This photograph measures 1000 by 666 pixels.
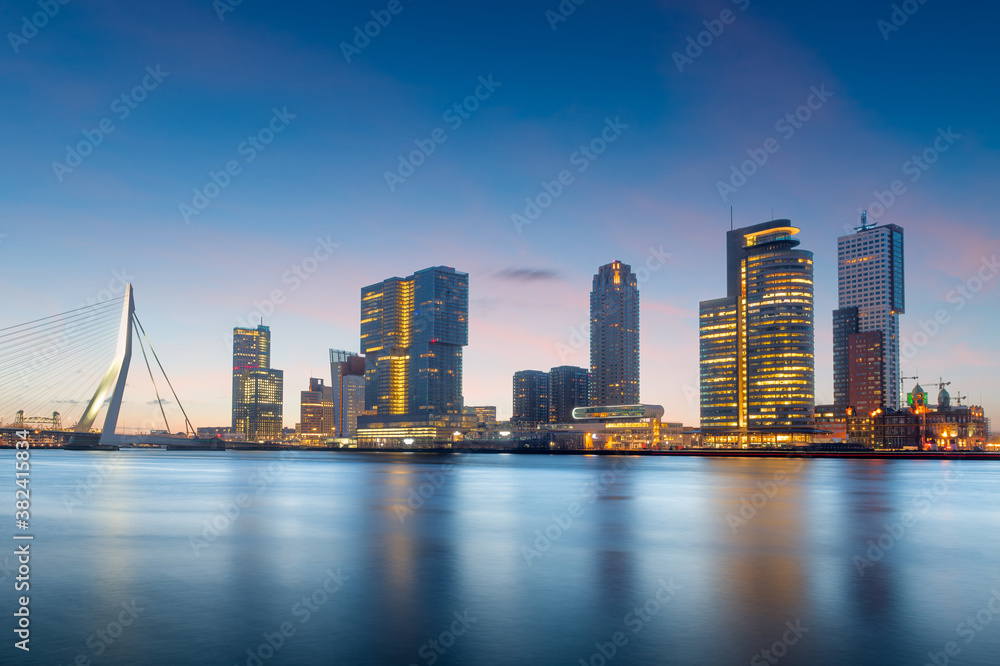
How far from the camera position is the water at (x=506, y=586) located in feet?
57.8

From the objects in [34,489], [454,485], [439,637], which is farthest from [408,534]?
[34,489]

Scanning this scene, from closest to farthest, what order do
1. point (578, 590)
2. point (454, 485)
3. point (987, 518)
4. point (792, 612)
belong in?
point (792, 612) < point (578, 590) < point (987, 518) < point (454, 485)

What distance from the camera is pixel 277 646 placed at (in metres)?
17.8

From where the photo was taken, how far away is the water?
17630 millimetres

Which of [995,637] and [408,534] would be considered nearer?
[995,637]

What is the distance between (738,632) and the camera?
62.0ft

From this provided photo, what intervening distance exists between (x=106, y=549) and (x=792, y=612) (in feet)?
86.9

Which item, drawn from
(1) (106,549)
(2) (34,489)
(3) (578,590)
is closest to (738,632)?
(3) (578,590)

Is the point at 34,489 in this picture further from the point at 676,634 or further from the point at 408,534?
the point at 676,634

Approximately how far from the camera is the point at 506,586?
2461 centimetres

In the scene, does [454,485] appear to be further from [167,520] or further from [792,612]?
[792,612]

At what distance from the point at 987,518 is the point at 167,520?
4928cm

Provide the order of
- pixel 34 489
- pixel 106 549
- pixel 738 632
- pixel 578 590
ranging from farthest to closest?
pixel 34 489
pixel 106 549
pixel 578 590
pixel 738 632

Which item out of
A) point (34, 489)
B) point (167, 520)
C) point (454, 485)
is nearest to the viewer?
point (167, 520)
